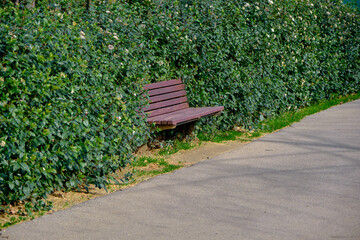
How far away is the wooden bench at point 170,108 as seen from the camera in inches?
280

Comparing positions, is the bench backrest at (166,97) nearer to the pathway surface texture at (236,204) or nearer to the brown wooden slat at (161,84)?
the brown wooden slat at (161,84)

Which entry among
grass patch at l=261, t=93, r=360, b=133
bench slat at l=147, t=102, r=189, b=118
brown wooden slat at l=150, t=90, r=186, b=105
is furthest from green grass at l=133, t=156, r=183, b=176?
grass patch at l=261, t=93, r=360, b=133

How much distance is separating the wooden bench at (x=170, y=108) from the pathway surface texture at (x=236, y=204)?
0.66 meters

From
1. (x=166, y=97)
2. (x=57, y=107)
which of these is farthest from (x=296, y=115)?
(x=57, y=107)

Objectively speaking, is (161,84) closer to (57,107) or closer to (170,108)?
(170,108)

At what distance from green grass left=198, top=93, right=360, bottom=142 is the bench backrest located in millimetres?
656

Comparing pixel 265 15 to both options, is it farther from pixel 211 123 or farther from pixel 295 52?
pixel 211 123

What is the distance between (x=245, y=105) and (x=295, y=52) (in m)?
2.80

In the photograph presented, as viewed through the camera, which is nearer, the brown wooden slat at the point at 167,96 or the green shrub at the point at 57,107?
the green shrub at the point at 57,107

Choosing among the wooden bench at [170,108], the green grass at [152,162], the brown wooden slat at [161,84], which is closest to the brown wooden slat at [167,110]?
the wooden bench at [170,108]

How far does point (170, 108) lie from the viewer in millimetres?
7867

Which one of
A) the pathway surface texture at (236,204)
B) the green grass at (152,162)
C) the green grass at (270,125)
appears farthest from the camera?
the green grass at (270,125)

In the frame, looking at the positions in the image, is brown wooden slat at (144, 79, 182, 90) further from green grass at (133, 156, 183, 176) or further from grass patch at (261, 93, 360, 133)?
grass patch at (261, 93, 360, 133)

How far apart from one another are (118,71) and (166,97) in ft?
4.63
